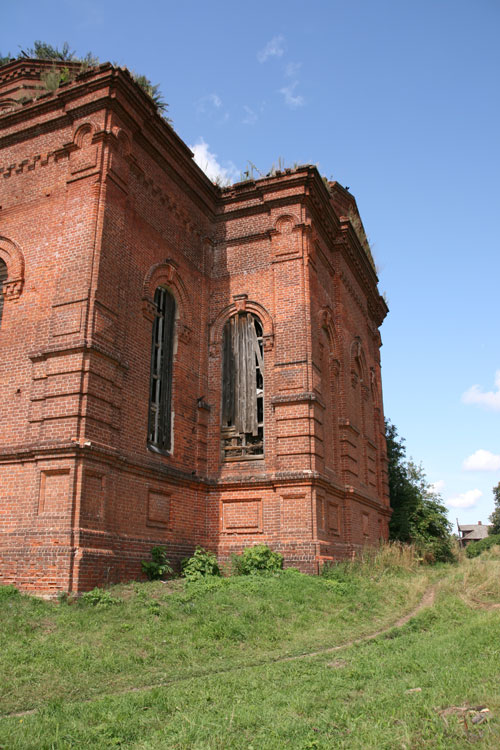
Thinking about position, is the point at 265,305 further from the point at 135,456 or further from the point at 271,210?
the point at 135,456

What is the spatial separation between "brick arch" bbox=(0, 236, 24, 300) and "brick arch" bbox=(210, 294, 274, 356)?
4871 mm

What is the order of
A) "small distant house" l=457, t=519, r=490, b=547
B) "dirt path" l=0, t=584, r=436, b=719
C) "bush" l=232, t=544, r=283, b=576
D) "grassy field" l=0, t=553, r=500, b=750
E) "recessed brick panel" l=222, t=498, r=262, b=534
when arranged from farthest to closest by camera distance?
"small distant house" l=457, t=519, r=490, b=547 < "recessed brick panel" l=222, t=498, r=262, b=534 < "bush" l=232, t=544, r=283, b=576 < "dirt path" l=0, t=584, r=436, b=719 < "grassy field" l=0, t=553, r=500, b=750

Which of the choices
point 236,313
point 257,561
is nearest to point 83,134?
point 236,313

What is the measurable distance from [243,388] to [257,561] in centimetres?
415

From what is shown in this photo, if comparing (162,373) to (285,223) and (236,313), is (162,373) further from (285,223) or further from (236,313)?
(285,223)

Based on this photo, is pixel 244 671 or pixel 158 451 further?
pixel 158 451

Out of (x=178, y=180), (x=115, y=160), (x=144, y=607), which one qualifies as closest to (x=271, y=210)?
(x=178, y=180)

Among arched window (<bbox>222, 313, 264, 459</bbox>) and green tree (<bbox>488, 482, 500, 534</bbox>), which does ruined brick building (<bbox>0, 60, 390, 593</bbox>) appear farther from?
green tree (<bbox>488, 482, 500, 534</bbox>)

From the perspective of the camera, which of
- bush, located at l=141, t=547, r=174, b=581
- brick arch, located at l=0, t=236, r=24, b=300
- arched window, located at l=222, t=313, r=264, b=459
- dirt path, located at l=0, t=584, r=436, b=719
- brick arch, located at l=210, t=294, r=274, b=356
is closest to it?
dirt path, located at l=0, t=584, r=436, b=719

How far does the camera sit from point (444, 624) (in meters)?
9.80

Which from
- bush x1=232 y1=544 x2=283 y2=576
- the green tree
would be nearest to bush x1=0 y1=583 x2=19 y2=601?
bush x1=232 y1=544 x2=283 y2=576

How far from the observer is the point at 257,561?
12.5m

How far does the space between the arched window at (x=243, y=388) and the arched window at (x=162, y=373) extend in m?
1.63

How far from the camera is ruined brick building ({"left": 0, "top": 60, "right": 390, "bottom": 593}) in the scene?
10.4m
